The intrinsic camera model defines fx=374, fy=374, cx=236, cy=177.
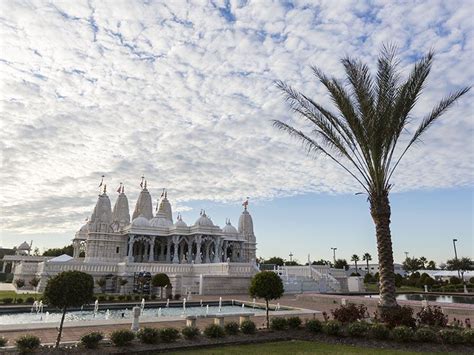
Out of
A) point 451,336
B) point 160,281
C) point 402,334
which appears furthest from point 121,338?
point 160,281

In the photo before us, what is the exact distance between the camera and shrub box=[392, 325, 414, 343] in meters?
11.3

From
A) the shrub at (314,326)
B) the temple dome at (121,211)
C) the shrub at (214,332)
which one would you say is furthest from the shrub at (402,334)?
the temple dome at (121,211)

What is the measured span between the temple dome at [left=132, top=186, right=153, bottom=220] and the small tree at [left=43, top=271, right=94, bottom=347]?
5235 centimetres

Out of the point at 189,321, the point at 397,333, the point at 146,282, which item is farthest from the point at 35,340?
the point at 146,282

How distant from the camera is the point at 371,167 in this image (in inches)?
586

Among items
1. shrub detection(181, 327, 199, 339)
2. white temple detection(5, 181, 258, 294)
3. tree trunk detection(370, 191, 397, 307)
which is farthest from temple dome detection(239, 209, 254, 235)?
shrub detection(181, 327, 199, 339)

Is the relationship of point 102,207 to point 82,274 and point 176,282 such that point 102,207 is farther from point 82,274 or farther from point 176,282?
point 82,274

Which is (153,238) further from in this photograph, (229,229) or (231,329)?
(231,329)

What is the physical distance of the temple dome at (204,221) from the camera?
5400cm

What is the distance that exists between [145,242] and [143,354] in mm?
48230

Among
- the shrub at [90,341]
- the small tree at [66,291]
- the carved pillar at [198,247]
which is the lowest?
the shrub at [90,341]

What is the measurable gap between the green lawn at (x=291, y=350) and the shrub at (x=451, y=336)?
1553 mm

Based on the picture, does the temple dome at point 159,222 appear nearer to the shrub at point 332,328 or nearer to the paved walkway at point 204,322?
the paved walkway at point 204,322

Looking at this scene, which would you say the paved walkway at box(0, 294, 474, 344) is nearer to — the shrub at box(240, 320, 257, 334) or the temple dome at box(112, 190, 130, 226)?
the shrub at box(240, 320, 257, 334)
